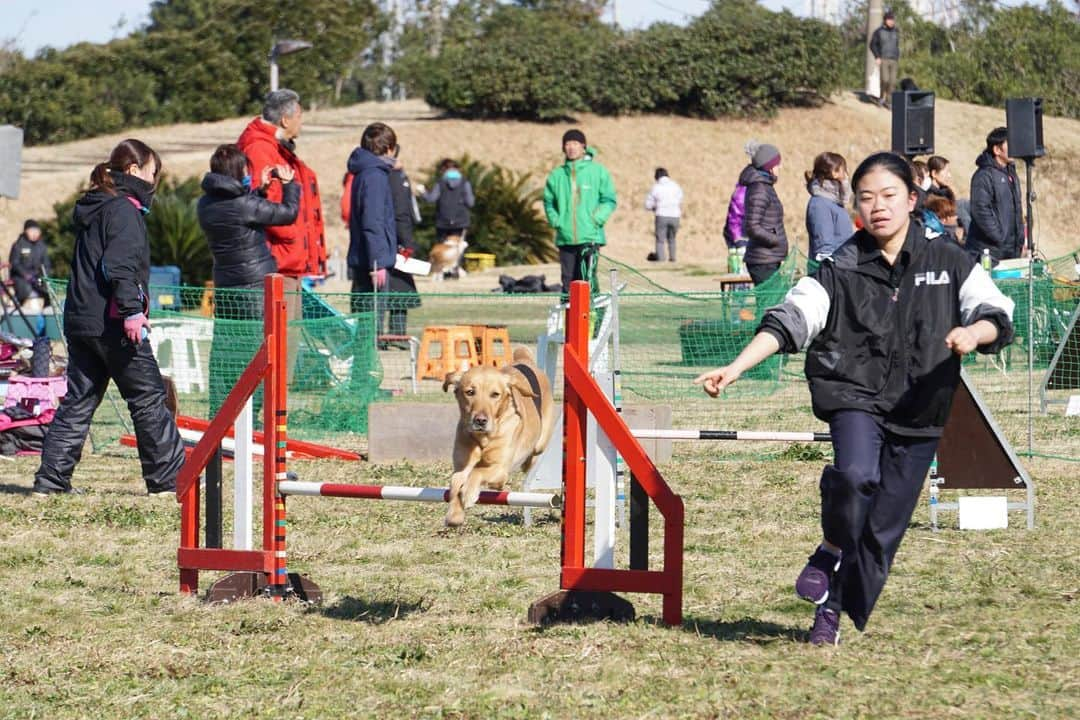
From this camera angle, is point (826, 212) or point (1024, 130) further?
point (1024, 130)

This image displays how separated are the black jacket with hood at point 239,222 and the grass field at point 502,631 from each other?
2.55 meters

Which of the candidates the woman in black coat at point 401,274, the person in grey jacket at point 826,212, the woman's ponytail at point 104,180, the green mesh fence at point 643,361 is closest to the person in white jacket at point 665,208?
the woman in black coat at point 401,274

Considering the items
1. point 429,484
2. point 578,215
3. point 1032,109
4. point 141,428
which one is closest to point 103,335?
point 141,428

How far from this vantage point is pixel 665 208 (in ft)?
93.7

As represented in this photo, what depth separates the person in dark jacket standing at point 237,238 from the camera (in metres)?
9.95

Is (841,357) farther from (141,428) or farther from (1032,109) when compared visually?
(1032,109)

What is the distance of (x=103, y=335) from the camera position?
8148 millimetres

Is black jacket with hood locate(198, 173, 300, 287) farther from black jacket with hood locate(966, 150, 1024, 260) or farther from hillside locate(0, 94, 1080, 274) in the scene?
hillside locate(0, 94, 1080, 274)

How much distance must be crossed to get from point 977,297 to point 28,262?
62.9 feet

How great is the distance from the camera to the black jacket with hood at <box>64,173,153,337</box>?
26.5ft

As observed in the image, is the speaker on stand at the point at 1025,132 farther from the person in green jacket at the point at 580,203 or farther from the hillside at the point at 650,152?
the hillside at the point at 650,152

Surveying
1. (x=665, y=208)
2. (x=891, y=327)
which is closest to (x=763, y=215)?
(x=891, y=327)

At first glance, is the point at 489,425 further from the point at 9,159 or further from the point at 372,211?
the point at 9,159

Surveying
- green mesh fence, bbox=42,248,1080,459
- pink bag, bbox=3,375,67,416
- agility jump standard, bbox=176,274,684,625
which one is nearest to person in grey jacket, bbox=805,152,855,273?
green mesh fence, bbox=42,248,1080,459
